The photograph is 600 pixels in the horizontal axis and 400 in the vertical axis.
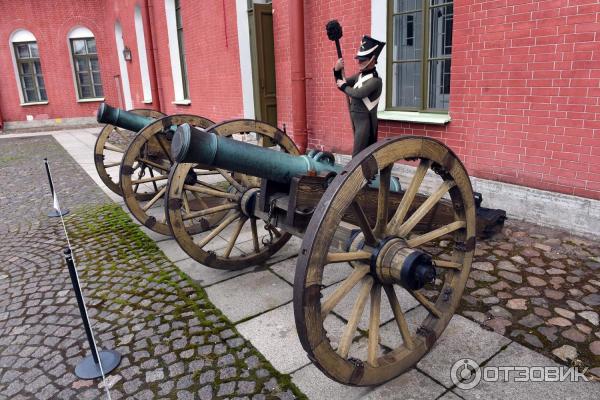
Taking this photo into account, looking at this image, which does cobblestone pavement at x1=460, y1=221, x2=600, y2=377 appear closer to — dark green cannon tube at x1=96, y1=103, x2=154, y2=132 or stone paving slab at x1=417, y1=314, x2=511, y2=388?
stone paving slab at x1=417, y1=314, x2=511, y2=388

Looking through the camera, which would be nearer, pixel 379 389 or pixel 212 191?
pixel 379 389

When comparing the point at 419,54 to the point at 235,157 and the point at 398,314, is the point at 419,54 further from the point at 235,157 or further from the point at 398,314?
the point at 398,314

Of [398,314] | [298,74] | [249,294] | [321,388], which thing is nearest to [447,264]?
[398,314]

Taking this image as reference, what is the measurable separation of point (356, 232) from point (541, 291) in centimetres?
172

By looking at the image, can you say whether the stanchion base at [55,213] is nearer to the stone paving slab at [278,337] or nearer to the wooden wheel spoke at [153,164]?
the wooden wheel spoke at [153,164]

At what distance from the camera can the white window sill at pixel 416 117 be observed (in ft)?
17.1

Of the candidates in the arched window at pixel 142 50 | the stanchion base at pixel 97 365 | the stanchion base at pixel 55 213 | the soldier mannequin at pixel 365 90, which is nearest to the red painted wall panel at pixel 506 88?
the soldier mannequin at pixel 365 90

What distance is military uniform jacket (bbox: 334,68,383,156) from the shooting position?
172 inches

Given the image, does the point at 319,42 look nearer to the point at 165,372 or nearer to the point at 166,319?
the point at 166,319

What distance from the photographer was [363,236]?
7.84ft

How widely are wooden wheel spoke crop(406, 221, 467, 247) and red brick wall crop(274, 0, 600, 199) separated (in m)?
2.24

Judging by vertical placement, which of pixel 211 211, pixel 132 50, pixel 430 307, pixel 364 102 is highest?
pixel 132 50

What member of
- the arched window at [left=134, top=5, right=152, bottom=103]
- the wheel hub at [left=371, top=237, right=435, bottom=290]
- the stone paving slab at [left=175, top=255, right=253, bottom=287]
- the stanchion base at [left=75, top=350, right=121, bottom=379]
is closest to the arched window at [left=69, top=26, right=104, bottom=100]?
the arched window at [left=134, top=5, right=152, bottom=103]

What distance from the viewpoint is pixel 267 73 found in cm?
845
